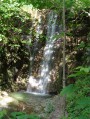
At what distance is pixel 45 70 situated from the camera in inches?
429

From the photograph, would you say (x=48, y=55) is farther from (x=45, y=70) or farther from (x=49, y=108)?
(x=49, y=108)

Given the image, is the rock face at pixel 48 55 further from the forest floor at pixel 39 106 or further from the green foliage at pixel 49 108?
the green foliage at pixel 49 108

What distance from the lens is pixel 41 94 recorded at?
10.0 m

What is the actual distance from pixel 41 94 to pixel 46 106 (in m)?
2.27

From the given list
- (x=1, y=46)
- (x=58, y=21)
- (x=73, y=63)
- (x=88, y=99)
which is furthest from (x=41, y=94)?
(x=88, y=99)

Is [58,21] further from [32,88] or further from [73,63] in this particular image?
[32,88]

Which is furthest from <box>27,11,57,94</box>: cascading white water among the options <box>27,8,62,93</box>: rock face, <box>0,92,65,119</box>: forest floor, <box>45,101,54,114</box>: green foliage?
<box>45,101,54,114</box>: green foliage

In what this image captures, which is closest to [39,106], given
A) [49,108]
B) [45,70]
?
[49,108]

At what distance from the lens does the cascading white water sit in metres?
10.5

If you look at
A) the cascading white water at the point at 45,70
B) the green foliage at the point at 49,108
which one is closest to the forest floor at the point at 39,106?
the green foliage at the point at 49,108

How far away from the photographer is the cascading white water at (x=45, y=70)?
10492 mm

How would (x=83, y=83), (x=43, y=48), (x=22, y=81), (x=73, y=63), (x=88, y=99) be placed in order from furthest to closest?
(x=43, y=48)
(x=22, y=81)
(x=73, y=63)
(x=83, y=83)
(x=88, y=99)

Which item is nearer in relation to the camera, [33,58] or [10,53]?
[10,53]

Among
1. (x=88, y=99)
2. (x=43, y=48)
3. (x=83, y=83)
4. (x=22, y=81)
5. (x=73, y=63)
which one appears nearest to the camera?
(x=88, y=99)
